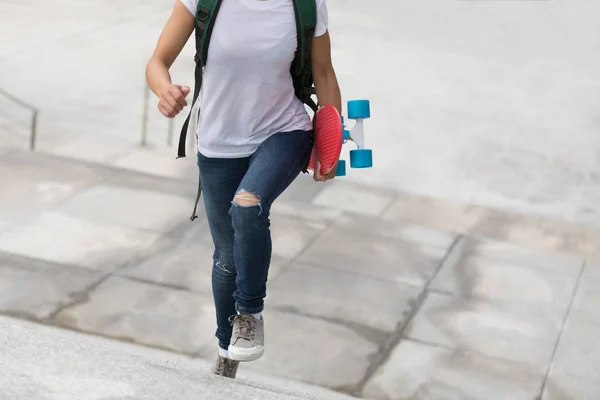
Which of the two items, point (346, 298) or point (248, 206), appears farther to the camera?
point (346, 298)

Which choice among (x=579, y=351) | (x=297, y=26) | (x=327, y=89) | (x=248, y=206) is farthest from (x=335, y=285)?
(x=297, y=26)

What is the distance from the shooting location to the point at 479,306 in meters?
7.45

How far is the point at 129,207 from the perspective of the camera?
353 inches

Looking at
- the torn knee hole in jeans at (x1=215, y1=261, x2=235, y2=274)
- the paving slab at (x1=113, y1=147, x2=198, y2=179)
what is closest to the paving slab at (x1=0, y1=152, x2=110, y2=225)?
the paving slab at (x1=113, y1=147, x2=198, y2=179)

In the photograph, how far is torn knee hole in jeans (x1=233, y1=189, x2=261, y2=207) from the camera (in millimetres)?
4078

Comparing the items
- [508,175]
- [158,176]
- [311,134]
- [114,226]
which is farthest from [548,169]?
[311,134]

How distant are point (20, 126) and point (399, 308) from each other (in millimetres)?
7132

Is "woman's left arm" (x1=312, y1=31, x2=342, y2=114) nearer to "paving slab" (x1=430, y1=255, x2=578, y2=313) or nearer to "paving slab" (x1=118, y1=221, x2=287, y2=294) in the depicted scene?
"paving slab" (x1=118, y1=221, x2=287, y2=294)

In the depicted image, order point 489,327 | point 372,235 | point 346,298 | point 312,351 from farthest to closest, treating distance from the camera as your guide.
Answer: point 372,235 → point 346,298 → point 489,327 → point 312,351

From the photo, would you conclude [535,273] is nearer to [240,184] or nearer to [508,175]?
[508,175]

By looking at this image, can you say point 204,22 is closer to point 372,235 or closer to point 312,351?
point 312,351

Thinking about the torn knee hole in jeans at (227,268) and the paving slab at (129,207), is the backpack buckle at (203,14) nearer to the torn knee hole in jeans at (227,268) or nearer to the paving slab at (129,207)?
the torn knee hole in jeans at (227,268)

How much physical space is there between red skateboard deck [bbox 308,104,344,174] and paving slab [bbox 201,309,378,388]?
7.62ft

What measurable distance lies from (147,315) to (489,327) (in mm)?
2415
